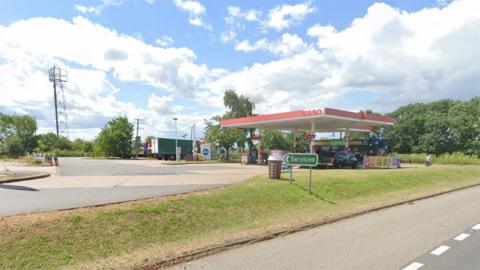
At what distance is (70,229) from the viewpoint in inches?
299

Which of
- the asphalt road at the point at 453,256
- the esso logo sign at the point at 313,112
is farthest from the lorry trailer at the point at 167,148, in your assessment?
the asphalt road at the point at 453,256

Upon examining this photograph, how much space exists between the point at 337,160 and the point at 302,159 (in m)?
19.3

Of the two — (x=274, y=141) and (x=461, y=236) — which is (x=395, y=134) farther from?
(x=461, y=236)

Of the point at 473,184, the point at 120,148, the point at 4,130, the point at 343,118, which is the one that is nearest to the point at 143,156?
the point at 120,148

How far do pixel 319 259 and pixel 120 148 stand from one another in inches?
2518

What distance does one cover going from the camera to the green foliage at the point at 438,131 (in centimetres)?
6612

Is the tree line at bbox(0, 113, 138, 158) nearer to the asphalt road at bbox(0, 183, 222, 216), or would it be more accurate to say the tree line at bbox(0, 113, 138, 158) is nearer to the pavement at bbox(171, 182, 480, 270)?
the asphalt road at bbox(0, 183, 222, 216)

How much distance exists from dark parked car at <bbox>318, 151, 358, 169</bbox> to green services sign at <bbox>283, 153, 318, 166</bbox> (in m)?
18.9

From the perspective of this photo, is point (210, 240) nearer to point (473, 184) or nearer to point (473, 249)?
point (473, 249)

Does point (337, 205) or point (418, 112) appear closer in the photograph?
point (337, 205)

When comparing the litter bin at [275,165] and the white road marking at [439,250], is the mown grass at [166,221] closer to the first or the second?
the litter bin at [275,165]

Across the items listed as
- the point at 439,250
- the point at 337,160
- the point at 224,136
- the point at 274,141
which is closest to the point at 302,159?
the point at 439,250

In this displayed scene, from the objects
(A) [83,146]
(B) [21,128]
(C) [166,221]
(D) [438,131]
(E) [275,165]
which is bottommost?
(C) [166,221]

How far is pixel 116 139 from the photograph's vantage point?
6612cm
